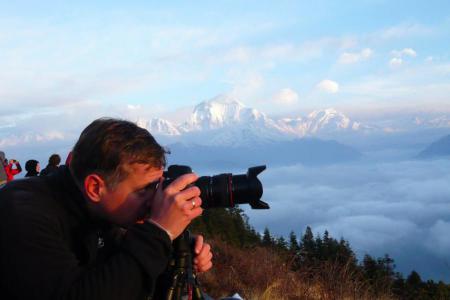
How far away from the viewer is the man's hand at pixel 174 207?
5.40 feet

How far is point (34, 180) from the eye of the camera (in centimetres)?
179

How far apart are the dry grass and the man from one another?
12.0 ft

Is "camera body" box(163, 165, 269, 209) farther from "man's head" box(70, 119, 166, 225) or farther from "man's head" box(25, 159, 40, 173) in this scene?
"man's head" box(25, 159, 40, 173)

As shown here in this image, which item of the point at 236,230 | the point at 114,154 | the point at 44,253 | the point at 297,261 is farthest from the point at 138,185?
the point at 236,230

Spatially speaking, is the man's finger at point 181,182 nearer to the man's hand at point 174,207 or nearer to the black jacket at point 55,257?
the man's hand at point 174,207

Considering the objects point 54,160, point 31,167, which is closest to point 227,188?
point 54,160

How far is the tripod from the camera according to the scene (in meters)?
1.86

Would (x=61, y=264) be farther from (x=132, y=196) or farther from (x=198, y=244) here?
(x=198, y=244)

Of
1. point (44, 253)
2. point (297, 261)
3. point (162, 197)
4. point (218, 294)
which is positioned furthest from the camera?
point (297, 261)

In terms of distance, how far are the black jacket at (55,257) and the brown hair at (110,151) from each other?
168 mm

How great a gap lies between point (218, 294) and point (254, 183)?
435 cm

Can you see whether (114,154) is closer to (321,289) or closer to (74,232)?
(74,232)

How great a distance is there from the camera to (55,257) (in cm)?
152

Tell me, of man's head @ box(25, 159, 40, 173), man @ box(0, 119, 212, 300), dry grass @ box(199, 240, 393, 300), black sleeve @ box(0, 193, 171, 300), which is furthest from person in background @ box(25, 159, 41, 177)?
black sleeve @ box(0, 193, 171, 300)
